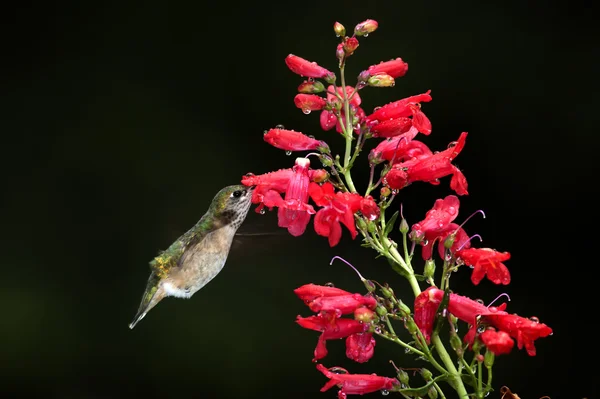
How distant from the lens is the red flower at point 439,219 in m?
1.22

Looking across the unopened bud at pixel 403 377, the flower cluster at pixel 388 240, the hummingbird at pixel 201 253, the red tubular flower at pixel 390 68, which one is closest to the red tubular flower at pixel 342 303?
the flower cluster at pixel 388 240

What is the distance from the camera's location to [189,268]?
1.96 metres

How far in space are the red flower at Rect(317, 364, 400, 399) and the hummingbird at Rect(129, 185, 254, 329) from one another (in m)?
0.67

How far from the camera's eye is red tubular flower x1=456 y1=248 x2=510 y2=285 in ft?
3.72

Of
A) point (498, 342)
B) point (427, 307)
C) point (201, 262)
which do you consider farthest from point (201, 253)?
point (498, 342)

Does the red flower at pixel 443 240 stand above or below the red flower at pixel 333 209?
below

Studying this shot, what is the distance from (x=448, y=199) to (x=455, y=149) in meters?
0.09

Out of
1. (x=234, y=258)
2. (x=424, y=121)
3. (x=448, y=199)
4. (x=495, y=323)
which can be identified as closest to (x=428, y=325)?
(x=495, y=323)

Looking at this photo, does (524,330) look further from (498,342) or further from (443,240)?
(443,240)

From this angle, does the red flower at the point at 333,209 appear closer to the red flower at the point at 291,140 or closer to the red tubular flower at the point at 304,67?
the red flower at the point at 291,140

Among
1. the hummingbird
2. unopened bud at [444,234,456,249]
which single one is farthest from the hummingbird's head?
unopened bud at [444,234,456,249]

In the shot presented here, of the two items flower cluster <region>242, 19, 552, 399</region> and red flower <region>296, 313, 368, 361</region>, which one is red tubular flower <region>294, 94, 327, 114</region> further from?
red flower <region>296, 313, 368, 361</region>

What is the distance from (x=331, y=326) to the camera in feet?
3.92

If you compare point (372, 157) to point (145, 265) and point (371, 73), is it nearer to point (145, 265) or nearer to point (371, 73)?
point (371, 73)
